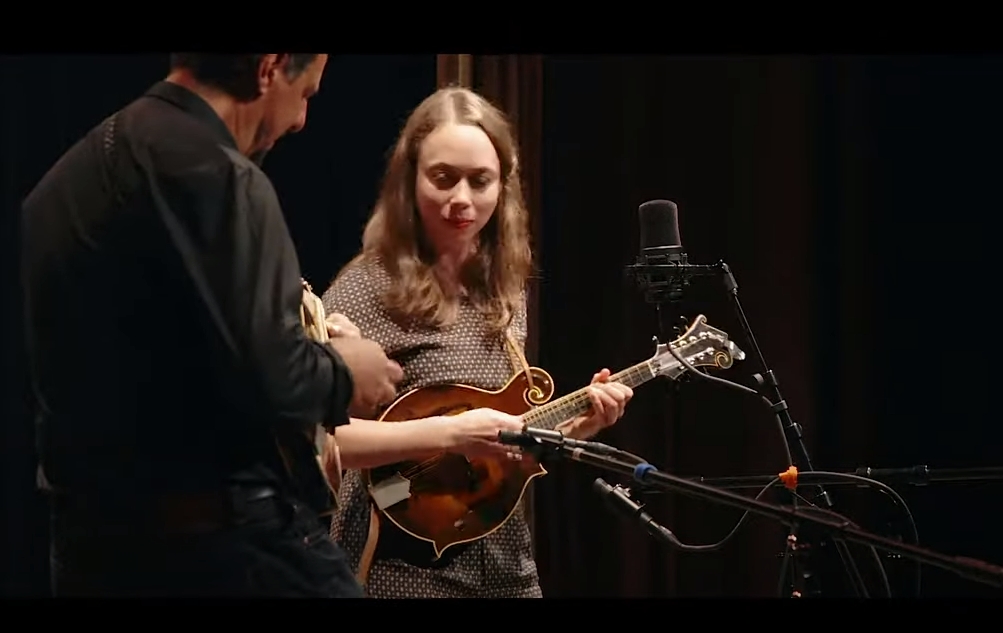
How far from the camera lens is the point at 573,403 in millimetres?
2598

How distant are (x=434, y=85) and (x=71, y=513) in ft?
4.06

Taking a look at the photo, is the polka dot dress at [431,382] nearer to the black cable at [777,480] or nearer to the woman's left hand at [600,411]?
the woman's left hand at [600,411]

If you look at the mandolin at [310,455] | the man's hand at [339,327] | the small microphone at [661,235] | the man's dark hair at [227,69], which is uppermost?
the man's dark hair at [227,69]

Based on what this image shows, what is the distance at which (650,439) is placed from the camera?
2.90 meters

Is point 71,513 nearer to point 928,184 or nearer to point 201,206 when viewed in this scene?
point 201,206

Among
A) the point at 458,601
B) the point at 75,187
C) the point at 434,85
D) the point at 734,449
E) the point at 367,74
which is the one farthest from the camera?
the point at 734,449

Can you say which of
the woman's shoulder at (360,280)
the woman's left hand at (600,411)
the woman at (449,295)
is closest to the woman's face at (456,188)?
the woman at (449,295)

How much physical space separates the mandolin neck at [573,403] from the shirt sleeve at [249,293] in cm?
51

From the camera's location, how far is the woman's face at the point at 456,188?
258 cm

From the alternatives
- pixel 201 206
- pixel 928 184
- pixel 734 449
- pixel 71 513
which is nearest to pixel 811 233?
pixel 928 184

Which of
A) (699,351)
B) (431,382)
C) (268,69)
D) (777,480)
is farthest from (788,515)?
(268,69)

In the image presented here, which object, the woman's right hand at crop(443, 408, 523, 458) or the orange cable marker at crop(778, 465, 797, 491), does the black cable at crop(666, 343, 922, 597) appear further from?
the woman's right hand at crop(443, 408, 523, 458)

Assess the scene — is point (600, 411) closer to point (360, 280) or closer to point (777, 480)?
point (777, 480)

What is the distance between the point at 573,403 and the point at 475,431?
23 centimetres
